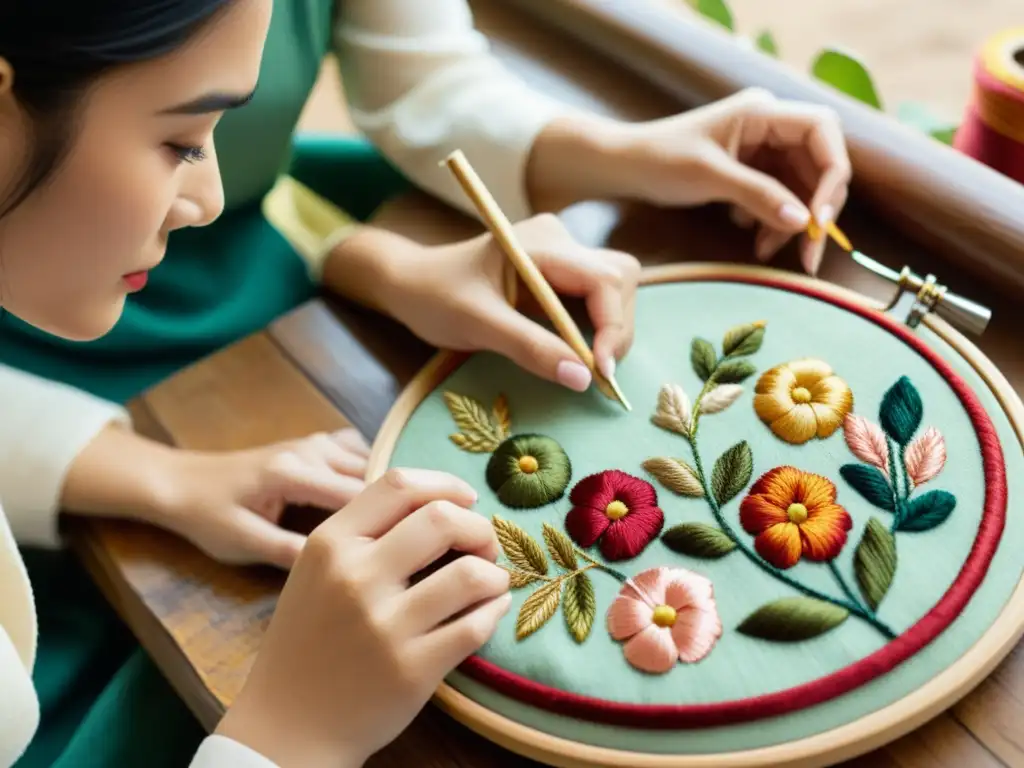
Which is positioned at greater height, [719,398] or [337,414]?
[719,398]

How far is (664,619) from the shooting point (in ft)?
1.41

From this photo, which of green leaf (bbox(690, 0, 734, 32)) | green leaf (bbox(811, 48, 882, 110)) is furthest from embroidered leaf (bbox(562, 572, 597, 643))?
green leaf (bbox(690, 0, 734, 32))

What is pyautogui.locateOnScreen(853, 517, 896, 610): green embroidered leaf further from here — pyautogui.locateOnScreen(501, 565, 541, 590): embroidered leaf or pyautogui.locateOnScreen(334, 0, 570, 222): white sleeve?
pyautogui.locateOnScreen(334, 0, 570, 222): white sleeve

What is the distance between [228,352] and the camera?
65 centimetres

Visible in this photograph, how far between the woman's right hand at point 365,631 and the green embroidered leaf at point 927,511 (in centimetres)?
20

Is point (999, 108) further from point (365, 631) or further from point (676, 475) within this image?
point (365, 631)

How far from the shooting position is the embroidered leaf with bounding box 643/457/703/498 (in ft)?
1.58

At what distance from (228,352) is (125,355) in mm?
170

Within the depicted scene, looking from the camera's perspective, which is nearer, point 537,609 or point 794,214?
point 537,609

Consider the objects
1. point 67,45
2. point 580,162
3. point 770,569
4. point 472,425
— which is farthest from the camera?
point 580,162

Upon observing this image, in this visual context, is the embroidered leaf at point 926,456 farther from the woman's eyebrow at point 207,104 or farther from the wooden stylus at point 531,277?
the woman's eyebrow at point 207,104

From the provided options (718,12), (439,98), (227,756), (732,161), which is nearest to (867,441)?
(732,161)

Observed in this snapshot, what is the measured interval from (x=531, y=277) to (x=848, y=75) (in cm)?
53

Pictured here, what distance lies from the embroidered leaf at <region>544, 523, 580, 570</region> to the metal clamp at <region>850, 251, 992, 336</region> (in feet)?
0.86
